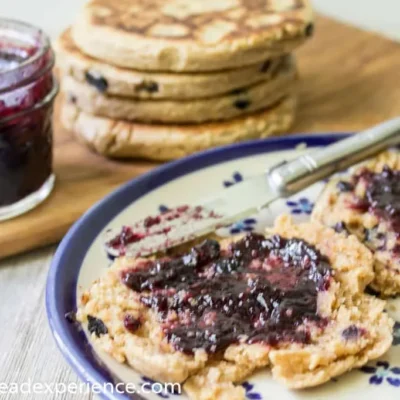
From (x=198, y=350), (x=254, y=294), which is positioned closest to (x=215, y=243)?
(x=254, y=294)

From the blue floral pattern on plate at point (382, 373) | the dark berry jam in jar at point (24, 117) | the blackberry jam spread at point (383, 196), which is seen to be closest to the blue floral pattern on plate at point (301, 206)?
the blackberry jam spread at point (383, 196)

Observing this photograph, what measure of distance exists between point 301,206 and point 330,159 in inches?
5.0

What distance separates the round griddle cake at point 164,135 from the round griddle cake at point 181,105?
21mm

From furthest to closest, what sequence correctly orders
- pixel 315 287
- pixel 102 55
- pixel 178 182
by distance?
pixel 102 55 → pixel 178 182 → pixel 315 287

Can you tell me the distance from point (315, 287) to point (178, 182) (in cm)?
50

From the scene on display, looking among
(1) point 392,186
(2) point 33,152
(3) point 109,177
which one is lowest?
(3) point 109,177

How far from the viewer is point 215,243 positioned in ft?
4.38

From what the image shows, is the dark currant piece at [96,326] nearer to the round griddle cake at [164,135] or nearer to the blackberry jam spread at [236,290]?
the blackberry jam spread at [236,290]

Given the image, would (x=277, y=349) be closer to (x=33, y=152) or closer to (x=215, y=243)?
(x=215, y=243)

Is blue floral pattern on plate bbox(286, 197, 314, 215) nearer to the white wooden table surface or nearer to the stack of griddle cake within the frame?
the stack of griddle cake

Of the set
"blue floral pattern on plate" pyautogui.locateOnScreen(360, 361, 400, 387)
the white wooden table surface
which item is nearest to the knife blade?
the white wooden table surface

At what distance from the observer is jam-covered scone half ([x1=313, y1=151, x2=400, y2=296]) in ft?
4.28

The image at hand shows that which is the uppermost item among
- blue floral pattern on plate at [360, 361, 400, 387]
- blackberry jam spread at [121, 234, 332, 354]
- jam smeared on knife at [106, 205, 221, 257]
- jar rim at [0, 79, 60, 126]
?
jar rim at [0, 79, 60, 126]

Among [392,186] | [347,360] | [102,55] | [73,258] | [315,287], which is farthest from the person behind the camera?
[102,55]
